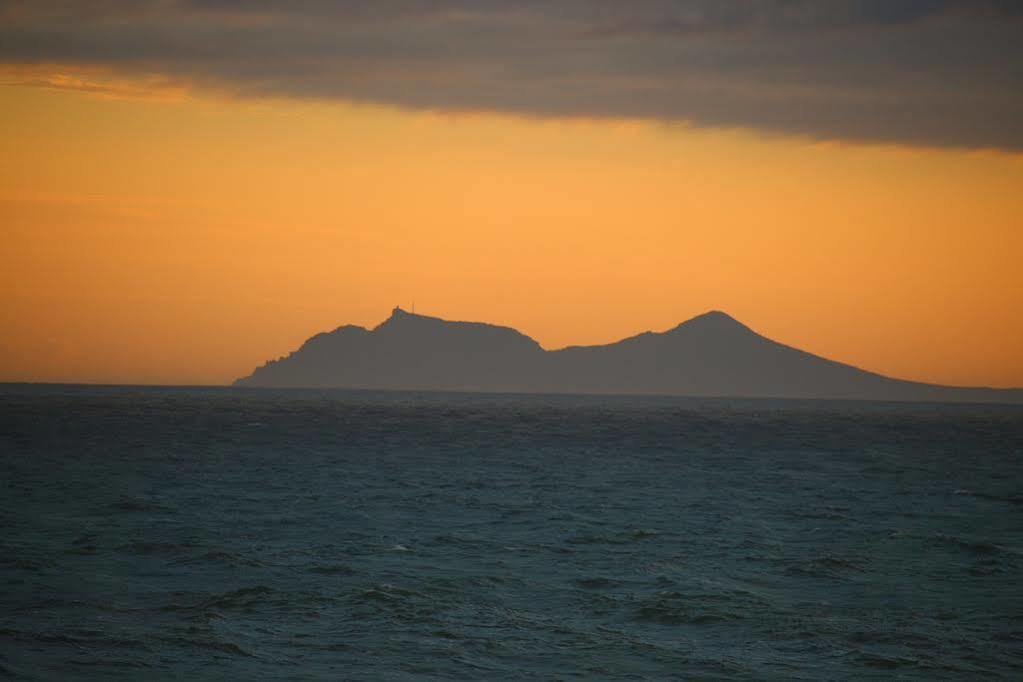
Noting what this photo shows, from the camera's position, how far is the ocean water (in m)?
21.5

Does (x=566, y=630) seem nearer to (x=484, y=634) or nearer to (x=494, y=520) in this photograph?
(x=484, y=634)

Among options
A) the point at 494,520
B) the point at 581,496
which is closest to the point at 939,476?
the point at 581,496

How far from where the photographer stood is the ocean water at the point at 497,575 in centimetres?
2145

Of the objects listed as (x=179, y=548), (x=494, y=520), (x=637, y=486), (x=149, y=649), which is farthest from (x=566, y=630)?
(x=637, y=486)

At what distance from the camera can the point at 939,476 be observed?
67.4 meters

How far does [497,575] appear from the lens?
3003 centimetres

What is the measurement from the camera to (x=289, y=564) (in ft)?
100

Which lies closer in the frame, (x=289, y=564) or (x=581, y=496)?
(x=289, y=564)

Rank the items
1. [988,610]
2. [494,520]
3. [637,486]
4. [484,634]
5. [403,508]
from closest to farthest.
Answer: [484,634], [988,610], [494,520], [403,508], [637,486]

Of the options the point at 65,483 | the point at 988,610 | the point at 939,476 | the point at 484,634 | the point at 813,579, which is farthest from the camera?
the point at 939,476

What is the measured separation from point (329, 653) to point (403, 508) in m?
23.6

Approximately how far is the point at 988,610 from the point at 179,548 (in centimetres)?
2277

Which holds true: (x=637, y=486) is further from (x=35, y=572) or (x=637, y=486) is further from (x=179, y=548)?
(x=35, y=572)

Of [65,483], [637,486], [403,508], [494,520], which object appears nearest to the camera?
[494,520]
